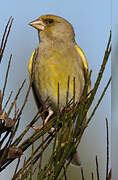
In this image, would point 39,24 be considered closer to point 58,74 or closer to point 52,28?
point 52,28

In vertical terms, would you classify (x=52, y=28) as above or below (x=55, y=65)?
above

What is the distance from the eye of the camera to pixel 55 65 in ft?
2.95

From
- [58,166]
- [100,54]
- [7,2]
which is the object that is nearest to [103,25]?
[100,54]

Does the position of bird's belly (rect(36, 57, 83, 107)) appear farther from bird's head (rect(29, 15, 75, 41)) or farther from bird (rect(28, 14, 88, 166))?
bird's head (rect(29, 15, 75, 41))

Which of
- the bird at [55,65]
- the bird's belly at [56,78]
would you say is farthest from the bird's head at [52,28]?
the bird's belly at [56,78]

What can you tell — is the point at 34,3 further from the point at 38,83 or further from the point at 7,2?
the point at 38,83

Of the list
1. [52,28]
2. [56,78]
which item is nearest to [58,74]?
[56,78]

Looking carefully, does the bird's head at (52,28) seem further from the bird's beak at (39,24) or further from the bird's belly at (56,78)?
the bird's belly at (56,78)

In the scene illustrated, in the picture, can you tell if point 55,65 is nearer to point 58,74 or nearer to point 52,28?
point 58,74

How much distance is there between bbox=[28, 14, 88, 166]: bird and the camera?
90cm

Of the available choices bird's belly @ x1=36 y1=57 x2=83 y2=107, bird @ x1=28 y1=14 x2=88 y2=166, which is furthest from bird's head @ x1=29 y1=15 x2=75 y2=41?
bird's belly @ x1=36 y1=57 x2=83 y2=107

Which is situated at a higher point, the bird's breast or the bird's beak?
the bird's beak

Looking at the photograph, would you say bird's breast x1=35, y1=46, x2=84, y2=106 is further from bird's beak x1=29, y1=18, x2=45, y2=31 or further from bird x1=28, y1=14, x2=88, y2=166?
bird's beak x1=29, y1=18, x2=45, y2=31

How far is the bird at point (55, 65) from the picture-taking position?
0.90m
